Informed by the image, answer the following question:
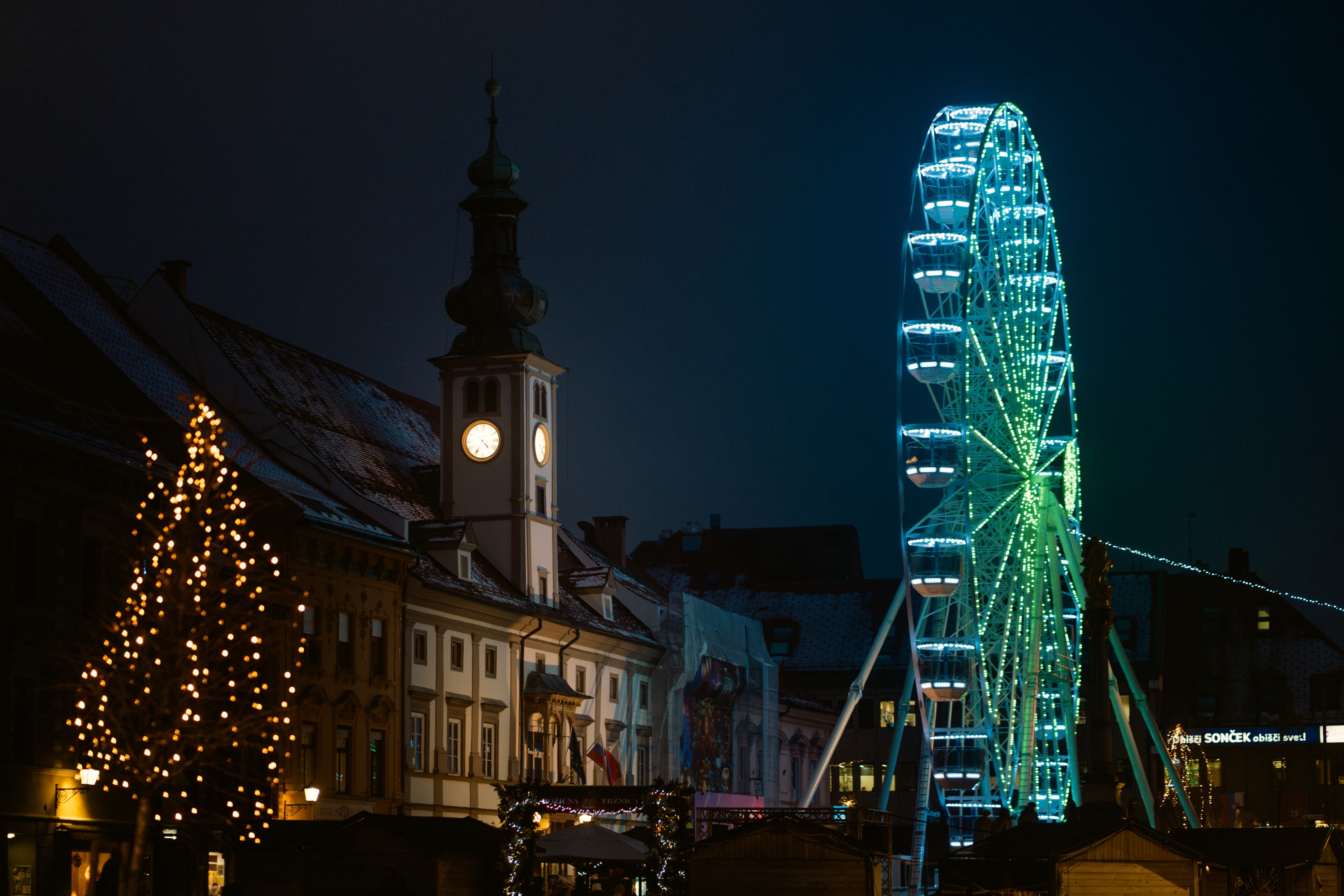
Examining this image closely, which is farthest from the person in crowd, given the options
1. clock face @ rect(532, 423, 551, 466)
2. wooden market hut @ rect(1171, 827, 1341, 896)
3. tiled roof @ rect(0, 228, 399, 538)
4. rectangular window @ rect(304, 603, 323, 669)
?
clock face @ rect(532, 423, 551, 466)

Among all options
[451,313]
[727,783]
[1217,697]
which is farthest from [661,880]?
[1217,697]

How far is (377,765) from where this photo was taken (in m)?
62.7

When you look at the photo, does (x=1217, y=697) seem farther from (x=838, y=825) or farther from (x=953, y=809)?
(x=838, y=825)

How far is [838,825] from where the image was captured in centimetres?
4534

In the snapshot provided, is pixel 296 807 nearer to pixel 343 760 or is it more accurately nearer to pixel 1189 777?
pixel 343 760

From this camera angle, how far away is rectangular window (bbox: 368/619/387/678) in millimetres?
62656

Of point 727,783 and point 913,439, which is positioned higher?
point 913,439

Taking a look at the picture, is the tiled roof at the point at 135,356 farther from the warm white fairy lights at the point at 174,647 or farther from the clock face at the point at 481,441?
the warm white fairy lights at the point at 174,647

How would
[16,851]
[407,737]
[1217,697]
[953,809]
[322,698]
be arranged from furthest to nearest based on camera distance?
[1217,697], [953,809], [407,737], [322,698], [16,851]

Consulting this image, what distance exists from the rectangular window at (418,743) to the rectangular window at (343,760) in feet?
12.9

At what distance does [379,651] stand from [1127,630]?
56138mm

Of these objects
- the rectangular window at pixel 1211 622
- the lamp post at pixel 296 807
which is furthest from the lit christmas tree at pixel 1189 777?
the lamp post at pixel 296 807

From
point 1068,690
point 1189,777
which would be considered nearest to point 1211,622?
point 1189,777

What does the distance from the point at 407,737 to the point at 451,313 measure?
16.5 m
